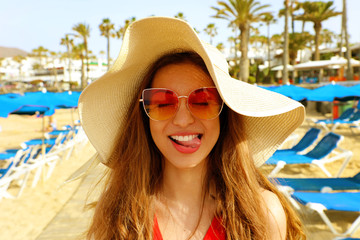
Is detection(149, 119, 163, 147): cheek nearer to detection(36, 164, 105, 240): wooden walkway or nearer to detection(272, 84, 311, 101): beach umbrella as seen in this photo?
detection(36, 164, 105, 240): wooden walkway

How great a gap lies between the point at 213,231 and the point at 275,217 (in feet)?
0.85

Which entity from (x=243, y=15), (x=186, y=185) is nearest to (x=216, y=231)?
(x=186, y=185)

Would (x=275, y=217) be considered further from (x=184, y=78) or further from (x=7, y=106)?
(x=7, y=106)

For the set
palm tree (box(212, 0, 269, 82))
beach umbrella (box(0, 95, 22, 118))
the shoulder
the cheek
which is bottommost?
the shoulder

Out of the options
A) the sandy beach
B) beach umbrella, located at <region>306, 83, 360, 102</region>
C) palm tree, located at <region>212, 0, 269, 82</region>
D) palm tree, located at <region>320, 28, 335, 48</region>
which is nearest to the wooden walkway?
the sandy beach

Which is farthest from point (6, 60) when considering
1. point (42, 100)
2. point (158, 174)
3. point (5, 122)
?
point (158, 174)

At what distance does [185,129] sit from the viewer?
1158mm

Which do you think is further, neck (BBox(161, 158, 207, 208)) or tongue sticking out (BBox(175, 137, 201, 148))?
neck (BBox(161, 158, 207, 208))

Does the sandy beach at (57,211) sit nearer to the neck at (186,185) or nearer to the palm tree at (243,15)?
the neck at (186,185)

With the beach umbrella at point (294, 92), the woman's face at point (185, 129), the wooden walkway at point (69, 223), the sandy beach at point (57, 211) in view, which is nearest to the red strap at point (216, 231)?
the woman's face at point (185, 129)

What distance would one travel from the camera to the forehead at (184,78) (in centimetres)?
120

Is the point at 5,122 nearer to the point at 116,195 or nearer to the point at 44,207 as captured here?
the point at 44,207

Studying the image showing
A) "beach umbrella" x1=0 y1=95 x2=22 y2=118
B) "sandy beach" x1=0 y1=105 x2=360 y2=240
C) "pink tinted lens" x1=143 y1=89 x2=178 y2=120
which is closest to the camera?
"pink tinted lens" x1=143 y1=89 x2=178 y2=120

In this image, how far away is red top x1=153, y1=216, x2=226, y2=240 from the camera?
1.19m
